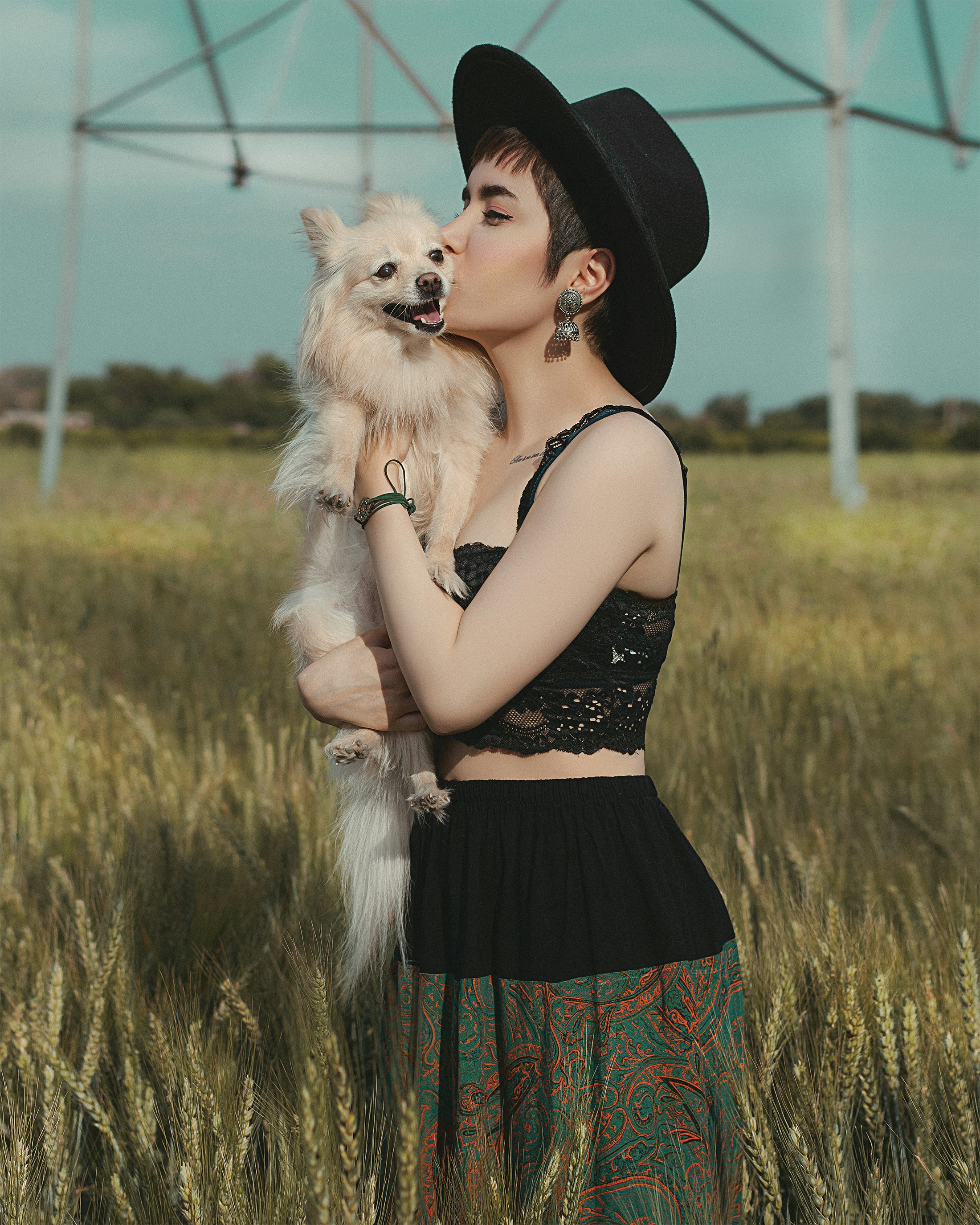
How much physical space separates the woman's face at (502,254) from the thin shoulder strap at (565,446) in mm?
257

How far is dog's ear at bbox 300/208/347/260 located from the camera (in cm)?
267

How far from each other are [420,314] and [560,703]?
40.2 inches

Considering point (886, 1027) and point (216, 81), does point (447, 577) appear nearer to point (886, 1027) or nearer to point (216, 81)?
point (886, 1027)

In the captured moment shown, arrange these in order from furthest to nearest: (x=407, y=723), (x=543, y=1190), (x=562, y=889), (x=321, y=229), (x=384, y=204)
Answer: (x=384, y=204), (x=321, y=229), (x=407, y=723), (x=562, y=889), (x=543, y=1190)

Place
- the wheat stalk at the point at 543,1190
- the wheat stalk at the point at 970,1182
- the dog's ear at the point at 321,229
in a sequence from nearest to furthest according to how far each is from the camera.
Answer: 1. the wheat stalk at the point at 543,1190
2. the wheat stalk at the point at 970,1182
3. the dog's ear at the point at 321,229

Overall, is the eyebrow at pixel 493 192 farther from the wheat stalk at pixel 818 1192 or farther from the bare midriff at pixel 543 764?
the wheat stalk at pixel 818 1192

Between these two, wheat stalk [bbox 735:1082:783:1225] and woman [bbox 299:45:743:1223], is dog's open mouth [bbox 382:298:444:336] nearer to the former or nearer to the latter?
woman [bbox 299:45:743:1223]

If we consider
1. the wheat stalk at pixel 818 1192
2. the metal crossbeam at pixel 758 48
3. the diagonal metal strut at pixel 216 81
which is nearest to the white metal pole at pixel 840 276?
the metal crossbeam at pixel 758 48

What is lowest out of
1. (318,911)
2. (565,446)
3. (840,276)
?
(318,911)

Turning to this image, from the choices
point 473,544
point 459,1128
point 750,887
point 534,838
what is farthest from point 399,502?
point 750,887

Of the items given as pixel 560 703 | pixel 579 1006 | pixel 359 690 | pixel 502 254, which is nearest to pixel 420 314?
pixel 502 254

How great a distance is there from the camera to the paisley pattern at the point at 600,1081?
1.82 metres

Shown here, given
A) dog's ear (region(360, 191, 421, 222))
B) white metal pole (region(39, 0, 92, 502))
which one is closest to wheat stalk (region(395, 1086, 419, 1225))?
dog's ear (region(360, 191, 421, 222))

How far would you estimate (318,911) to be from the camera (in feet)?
9.41
